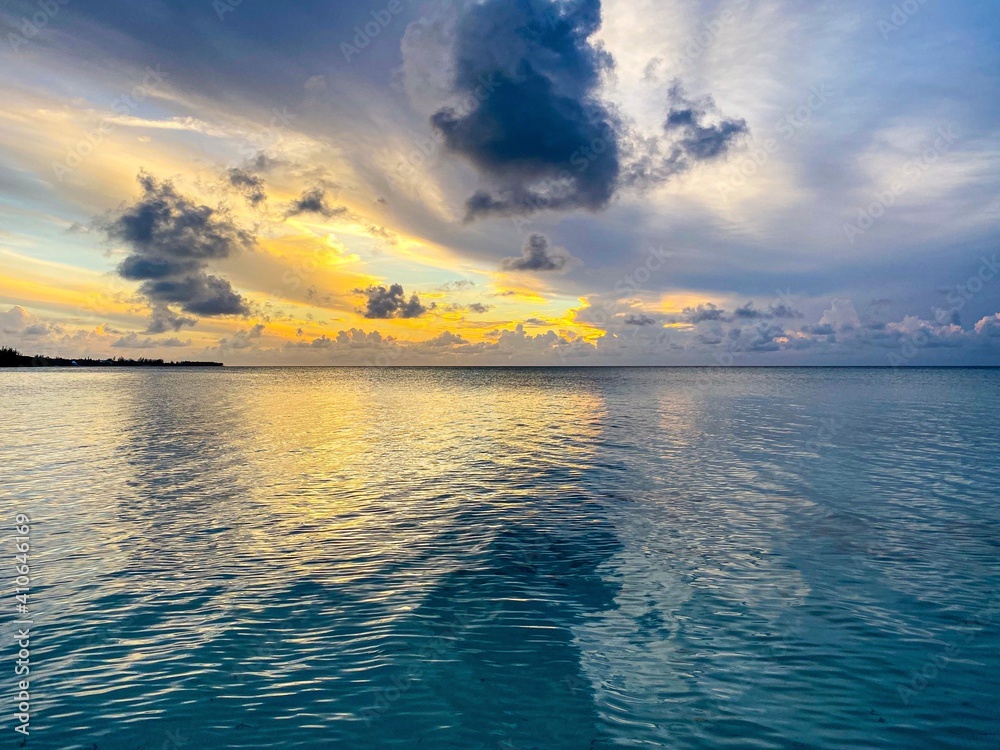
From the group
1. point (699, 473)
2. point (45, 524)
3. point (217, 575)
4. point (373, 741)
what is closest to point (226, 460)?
point (45, 524)

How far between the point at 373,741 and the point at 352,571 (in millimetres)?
8302

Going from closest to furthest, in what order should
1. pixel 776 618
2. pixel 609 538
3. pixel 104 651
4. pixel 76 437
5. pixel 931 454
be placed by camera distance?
pixel 104 651 < pixel 776 618 < pixel 609 538 < pixel 931 454 < pixel 76 437

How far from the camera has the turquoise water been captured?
10.5 meters

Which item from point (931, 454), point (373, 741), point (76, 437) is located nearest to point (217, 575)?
point (373, 741)

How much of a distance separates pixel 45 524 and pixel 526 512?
65.3 feet

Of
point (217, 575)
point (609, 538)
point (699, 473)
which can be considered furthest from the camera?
point (699, 473)

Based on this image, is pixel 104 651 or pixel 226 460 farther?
pixel 226 460

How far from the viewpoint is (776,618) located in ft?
47.8

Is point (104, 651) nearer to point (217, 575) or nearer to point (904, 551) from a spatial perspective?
point (217, 575)

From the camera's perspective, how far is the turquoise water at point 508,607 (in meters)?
10.5

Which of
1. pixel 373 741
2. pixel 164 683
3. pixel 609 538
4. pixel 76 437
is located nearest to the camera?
pixel 373 741

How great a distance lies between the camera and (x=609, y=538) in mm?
21938

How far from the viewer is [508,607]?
15.4 metres

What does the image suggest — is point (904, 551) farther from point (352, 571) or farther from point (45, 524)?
point (45, 524)
